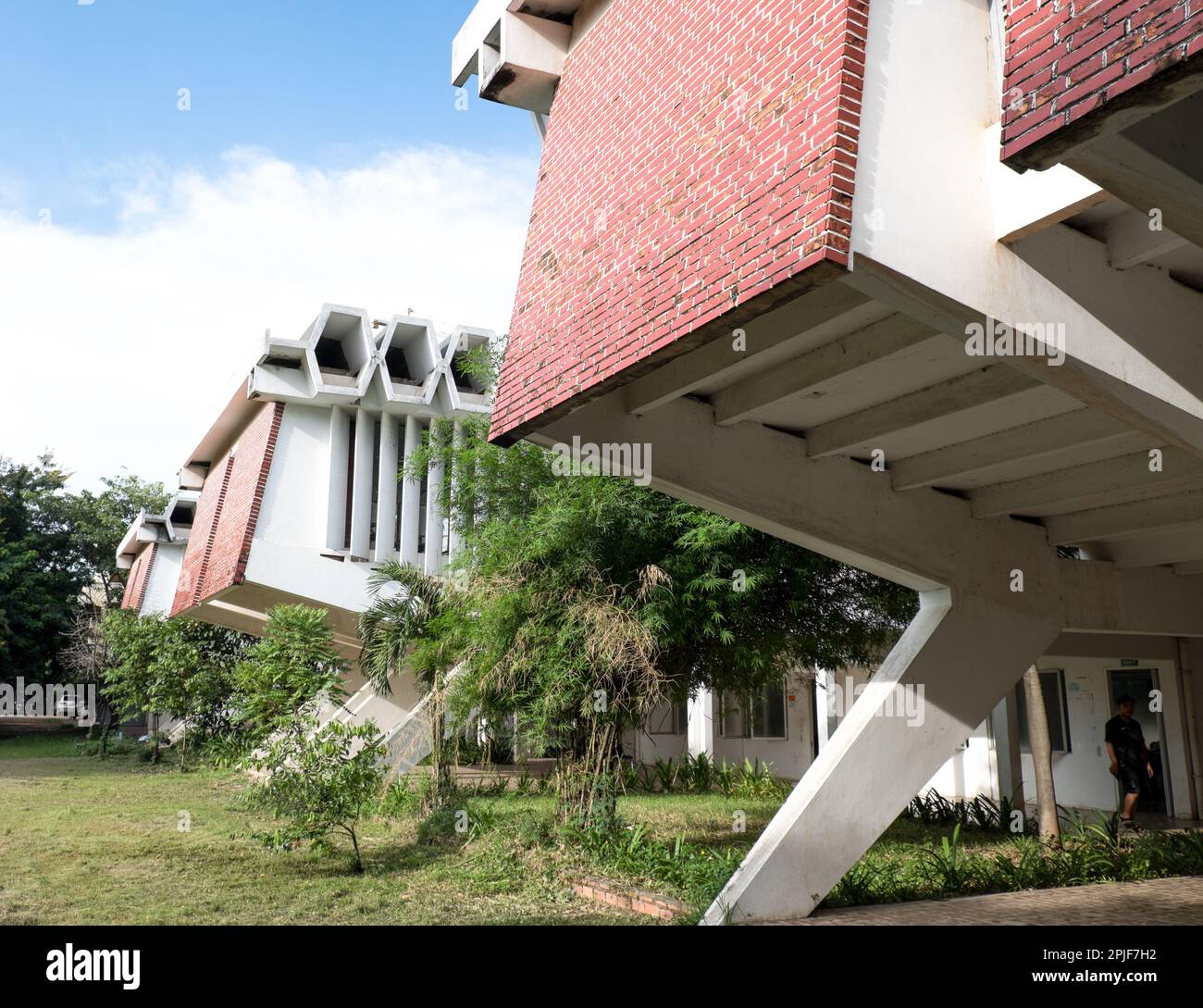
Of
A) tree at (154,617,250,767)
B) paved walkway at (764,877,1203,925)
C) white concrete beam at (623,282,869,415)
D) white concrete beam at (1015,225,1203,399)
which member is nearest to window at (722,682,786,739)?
tree at (154,617,250,767)

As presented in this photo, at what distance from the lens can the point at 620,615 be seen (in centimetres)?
1056

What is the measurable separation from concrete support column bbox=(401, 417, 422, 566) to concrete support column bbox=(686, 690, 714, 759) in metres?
6.75

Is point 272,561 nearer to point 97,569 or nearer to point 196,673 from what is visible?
point 196,673

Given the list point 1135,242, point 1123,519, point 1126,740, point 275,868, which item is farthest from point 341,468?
point 1135,242

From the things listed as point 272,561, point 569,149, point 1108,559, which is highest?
point 569,149

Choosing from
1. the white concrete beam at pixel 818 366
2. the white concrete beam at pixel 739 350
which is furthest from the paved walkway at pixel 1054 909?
the white concrete beam at pixel 739 350

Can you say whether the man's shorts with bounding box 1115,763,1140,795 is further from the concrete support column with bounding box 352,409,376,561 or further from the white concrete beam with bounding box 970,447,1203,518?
the concrete support column with bounding box 352,409,376,561

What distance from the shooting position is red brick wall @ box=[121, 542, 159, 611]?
114 feet

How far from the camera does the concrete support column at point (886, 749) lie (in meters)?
7.93

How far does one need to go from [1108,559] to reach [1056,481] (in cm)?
247

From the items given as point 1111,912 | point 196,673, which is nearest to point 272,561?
point 196,673

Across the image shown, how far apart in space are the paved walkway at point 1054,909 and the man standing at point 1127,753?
138 inches

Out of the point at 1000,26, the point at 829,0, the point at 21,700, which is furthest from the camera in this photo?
the point at 21,700
